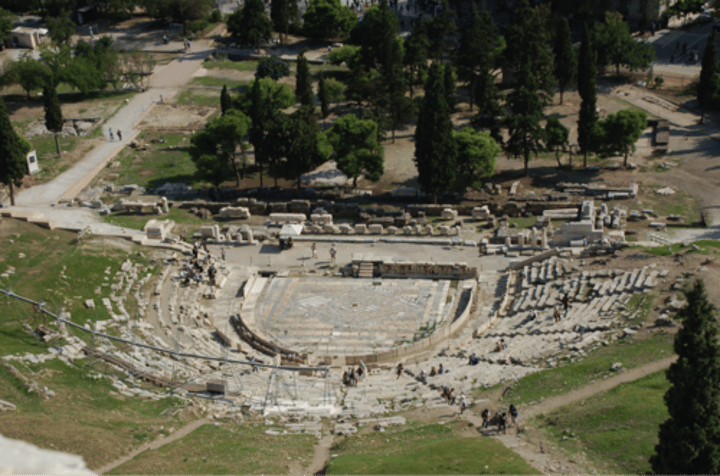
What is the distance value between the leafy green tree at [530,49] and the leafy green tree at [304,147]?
2048cm

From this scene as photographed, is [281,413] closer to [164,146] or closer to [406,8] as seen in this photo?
[164,146]

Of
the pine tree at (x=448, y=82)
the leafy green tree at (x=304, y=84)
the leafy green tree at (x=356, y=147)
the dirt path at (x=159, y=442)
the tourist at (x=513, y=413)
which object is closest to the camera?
the dirt path at (x=159, y=442)

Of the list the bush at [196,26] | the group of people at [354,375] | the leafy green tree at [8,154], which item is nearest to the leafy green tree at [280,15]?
the bush at [196,26]

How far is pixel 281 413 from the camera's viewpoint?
48.1 meters

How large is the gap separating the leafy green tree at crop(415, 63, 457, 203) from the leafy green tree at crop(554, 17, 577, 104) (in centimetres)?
2908

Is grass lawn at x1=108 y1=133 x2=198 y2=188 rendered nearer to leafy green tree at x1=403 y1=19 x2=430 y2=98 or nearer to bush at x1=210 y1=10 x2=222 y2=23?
leafy green tree at x1=403 y1=19 x2=430 y2=98

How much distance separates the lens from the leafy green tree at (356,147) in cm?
8219

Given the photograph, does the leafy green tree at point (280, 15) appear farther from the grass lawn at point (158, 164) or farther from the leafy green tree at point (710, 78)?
the leafy green tree at point (710, 78)

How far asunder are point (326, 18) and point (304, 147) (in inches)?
2116

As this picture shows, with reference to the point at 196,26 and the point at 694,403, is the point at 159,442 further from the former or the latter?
the point at 196,26

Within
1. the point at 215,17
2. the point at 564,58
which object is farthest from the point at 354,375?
the point at 215,17

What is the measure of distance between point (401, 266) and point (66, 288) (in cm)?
2478

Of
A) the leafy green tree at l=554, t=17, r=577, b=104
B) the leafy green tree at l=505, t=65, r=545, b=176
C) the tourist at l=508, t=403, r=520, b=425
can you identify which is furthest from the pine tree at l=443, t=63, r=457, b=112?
the tourist at l=508, t=403, r=520, b=425

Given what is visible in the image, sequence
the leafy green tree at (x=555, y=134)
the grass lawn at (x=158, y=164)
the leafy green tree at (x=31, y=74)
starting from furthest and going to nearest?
1. the leafy green tree at (x=31, y=74)
2. the grass lawn at (x=158, y=164)
3. the leafy green tree at (x=555, y=134)
